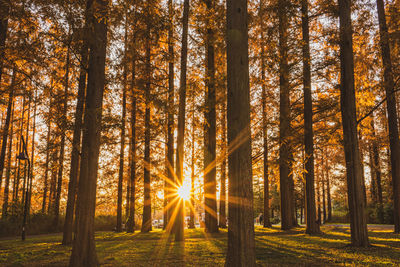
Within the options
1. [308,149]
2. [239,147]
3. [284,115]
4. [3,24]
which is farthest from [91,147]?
[308,149]

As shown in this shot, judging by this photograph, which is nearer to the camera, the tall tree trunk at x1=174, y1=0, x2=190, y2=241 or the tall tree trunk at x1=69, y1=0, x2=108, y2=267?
the tall tree trunk at x1=69, y1=0, x2=108, y2=267

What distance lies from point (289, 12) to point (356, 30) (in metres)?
4.79

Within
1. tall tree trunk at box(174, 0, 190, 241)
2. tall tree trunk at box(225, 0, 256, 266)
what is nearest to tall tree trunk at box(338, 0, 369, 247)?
tall tree trunk at box(225, 0, 256, 266)

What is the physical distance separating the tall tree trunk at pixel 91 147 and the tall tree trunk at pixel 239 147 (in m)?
3.40

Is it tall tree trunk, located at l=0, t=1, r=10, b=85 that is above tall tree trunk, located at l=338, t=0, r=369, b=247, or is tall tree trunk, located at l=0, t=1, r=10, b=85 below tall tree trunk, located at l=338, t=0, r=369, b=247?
above

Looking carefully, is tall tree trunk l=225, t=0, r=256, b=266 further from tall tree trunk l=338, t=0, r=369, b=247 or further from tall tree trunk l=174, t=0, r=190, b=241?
tall tree trunk l=174, t=0, r=190, b=241

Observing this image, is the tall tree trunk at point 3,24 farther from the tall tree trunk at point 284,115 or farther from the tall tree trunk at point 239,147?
the tall tree trunk at point 284,115

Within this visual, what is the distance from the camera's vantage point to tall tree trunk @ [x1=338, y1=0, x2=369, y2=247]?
27.4 feet

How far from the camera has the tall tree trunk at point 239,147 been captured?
4.21 metres

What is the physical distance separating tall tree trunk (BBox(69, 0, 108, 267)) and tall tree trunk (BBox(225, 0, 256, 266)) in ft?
11.2

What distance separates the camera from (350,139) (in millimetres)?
8773

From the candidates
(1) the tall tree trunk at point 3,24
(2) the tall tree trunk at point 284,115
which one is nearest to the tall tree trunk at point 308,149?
(2) the tall tree trunk at point 284,115

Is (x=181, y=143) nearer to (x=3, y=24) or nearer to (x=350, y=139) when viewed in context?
(x=350, y=139)

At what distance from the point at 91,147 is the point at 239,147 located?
13.3 ft
